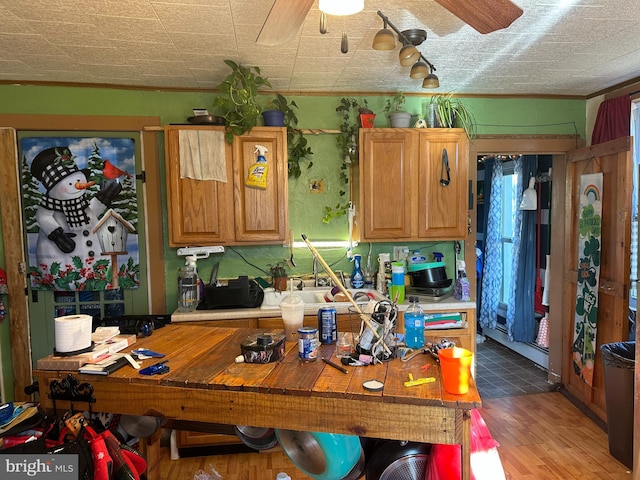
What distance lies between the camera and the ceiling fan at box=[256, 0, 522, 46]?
1.56 meters

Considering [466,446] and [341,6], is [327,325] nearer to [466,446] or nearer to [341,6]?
[466,446]

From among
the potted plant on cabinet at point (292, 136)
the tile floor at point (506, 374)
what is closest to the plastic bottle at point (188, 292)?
the potted plant on cabinet at point (292, 136)

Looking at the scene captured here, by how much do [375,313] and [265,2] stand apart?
4.99 ft

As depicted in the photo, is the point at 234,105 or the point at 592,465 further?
the point at 234,105

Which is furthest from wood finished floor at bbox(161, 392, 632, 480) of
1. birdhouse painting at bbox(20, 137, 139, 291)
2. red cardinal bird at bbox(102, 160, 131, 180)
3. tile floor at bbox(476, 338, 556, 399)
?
red cardinal bird at bbox(102, 160, 131, 180)

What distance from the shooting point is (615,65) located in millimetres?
3012

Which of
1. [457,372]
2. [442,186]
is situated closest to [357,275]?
[442,186]

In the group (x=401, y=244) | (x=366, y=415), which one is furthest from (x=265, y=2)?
(x=401, y=244)

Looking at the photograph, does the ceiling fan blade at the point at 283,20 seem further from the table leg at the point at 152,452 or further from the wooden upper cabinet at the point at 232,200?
the table leg at the point at 152,452

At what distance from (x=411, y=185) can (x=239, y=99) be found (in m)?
1.42

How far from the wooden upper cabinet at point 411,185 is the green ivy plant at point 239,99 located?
2.80ft

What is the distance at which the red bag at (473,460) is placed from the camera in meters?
1.58

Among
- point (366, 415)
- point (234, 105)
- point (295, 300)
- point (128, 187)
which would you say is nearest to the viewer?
point (366, 415)

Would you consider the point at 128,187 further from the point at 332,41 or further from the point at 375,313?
the point at 375,313
